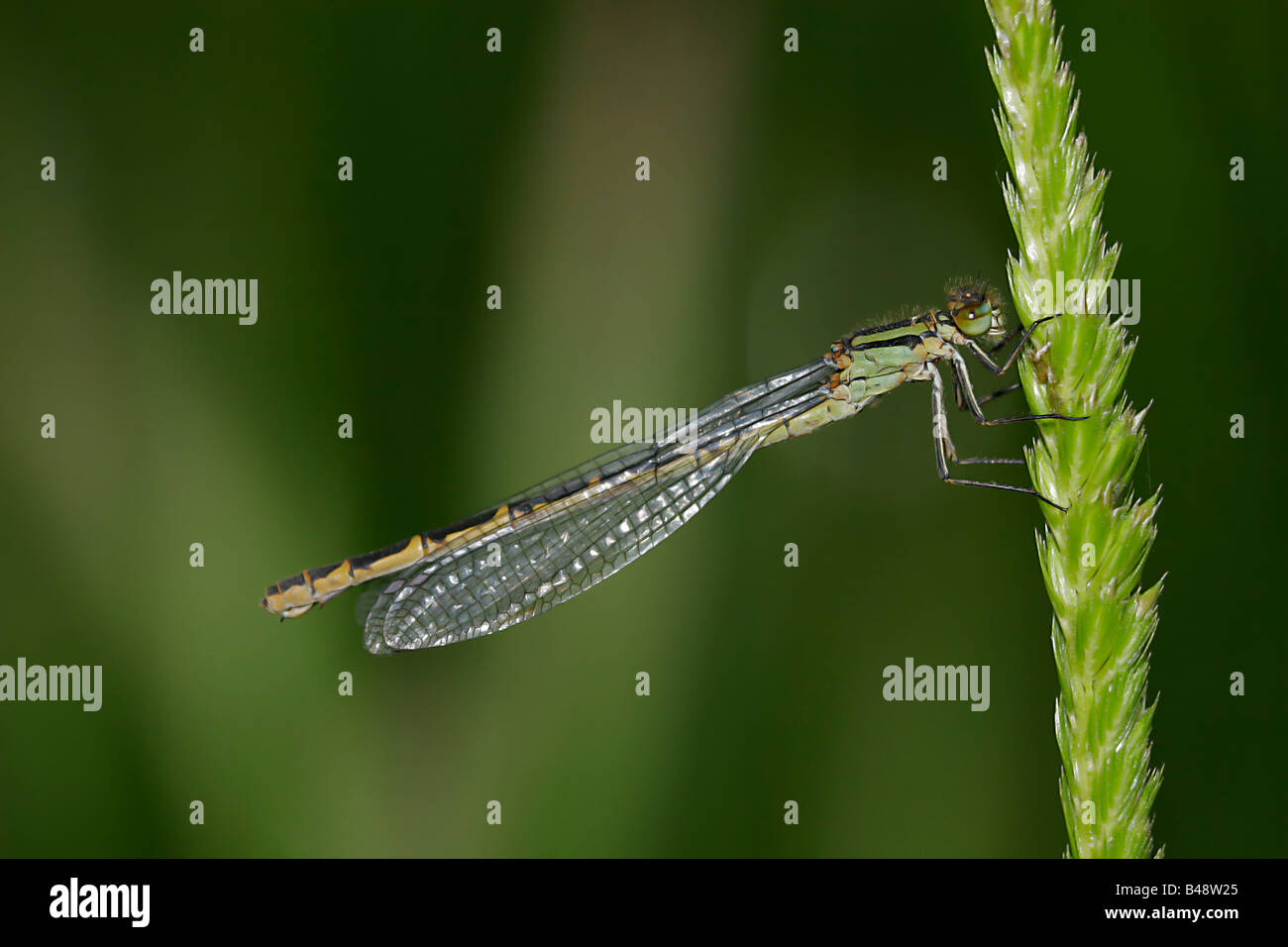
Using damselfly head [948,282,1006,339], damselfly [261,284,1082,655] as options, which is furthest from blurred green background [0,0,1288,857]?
damselfly head [948,282,1006,339]

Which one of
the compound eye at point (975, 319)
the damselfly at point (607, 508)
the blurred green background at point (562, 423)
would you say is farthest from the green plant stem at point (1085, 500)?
the blurred green background at point (562, 423)

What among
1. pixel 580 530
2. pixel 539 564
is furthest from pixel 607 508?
pixel 539 564

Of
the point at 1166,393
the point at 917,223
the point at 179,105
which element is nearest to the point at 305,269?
the point at 179,105

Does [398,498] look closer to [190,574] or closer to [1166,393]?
[190,574]

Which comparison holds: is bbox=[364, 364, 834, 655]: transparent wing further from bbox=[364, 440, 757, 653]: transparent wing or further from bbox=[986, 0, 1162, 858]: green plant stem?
bbox=[986, 0, 1162, 858]: green plant stem

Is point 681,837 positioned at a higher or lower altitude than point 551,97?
lower

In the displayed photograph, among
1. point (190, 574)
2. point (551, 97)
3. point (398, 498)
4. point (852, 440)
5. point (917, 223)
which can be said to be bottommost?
point (190, 574)
